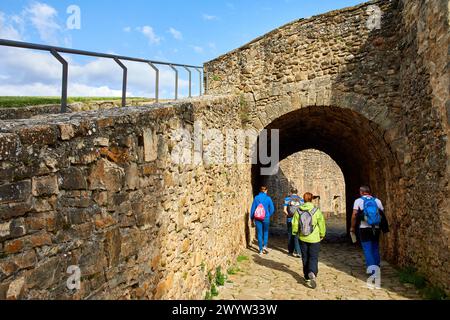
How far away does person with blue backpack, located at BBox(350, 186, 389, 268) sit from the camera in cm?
518

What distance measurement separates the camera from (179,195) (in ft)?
12.5

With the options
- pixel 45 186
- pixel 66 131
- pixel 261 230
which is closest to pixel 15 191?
pixel 45 186

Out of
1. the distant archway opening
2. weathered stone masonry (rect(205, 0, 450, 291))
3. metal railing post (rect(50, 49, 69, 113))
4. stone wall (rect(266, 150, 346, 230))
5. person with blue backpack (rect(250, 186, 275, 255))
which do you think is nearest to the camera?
metal railing post (rect(50, 49, 69, 113))

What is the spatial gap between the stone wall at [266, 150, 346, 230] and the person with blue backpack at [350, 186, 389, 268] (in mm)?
13429

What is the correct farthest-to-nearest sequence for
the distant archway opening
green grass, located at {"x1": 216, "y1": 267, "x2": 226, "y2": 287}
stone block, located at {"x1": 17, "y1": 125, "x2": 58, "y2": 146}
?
the distant archway opening, green grass, located at {"x1": 216, "y1": 267, "x2": 226, "y2": 287}, stone block, located at {"x1": 17, "y1": 125, "x2": 58, "y2": 146}

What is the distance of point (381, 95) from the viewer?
652 cm

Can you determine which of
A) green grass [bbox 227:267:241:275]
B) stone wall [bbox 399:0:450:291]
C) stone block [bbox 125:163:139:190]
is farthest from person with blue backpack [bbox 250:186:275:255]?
stone block [bbox 125:163:139:190]

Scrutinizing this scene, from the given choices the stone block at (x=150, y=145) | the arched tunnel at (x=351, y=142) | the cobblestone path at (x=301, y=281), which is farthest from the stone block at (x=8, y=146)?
the arched tunnel at (x=351, y=142)

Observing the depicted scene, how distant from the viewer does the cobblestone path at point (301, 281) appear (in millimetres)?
4855

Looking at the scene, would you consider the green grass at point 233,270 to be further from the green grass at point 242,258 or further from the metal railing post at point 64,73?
the metal railing post at point 64,73

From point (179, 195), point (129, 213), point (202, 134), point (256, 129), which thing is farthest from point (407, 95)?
point (129, 213)

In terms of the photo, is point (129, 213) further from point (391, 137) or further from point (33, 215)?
point (391, 137)

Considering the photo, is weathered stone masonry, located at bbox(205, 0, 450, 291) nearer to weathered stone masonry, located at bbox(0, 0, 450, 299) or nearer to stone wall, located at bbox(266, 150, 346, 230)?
weathered stone masonry, located at bbox(0, 0, 450, 299)
